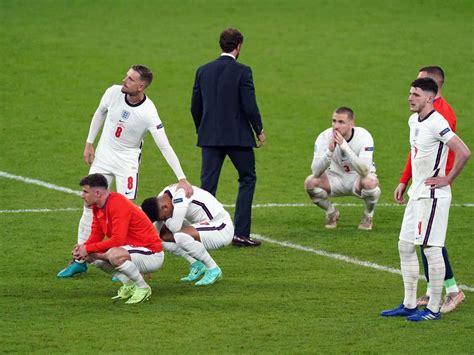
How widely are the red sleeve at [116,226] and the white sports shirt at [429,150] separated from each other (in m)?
2.59

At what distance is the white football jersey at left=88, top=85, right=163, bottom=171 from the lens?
1317 cm

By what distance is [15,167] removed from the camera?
19047mm

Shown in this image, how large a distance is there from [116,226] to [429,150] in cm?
290

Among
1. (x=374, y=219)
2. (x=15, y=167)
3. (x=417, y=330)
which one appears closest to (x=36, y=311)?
(x=417, y=330)

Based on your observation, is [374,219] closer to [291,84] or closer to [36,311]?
[36,311]

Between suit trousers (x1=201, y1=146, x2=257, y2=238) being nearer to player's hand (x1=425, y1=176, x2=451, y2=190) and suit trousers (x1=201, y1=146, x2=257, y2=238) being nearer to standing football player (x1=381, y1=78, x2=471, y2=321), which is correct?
standing football player (x1=381, y1=78, x2=471, y2=321)

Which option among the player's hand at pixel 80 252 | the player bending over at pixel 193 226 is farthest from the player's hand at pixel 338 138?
the player's hand at pixel 80 252

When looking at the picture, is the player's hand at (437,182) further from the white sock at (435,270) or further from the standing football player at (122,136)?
the standing football player at (122,136)

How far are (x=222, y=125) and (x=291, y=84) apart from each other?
1021 cm

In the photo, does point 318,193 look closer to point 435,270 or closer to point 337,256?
point 337,256

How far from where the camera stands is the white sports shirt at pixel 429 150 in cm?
1091

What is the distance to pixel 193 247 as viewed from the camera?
1248 centimetres

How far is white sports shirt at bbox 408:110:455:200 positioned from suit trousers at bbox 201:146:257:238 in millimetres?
3666

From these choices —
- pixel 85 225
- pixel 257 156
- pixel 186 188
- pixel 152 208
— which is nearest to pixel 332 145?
pixel 186 188
